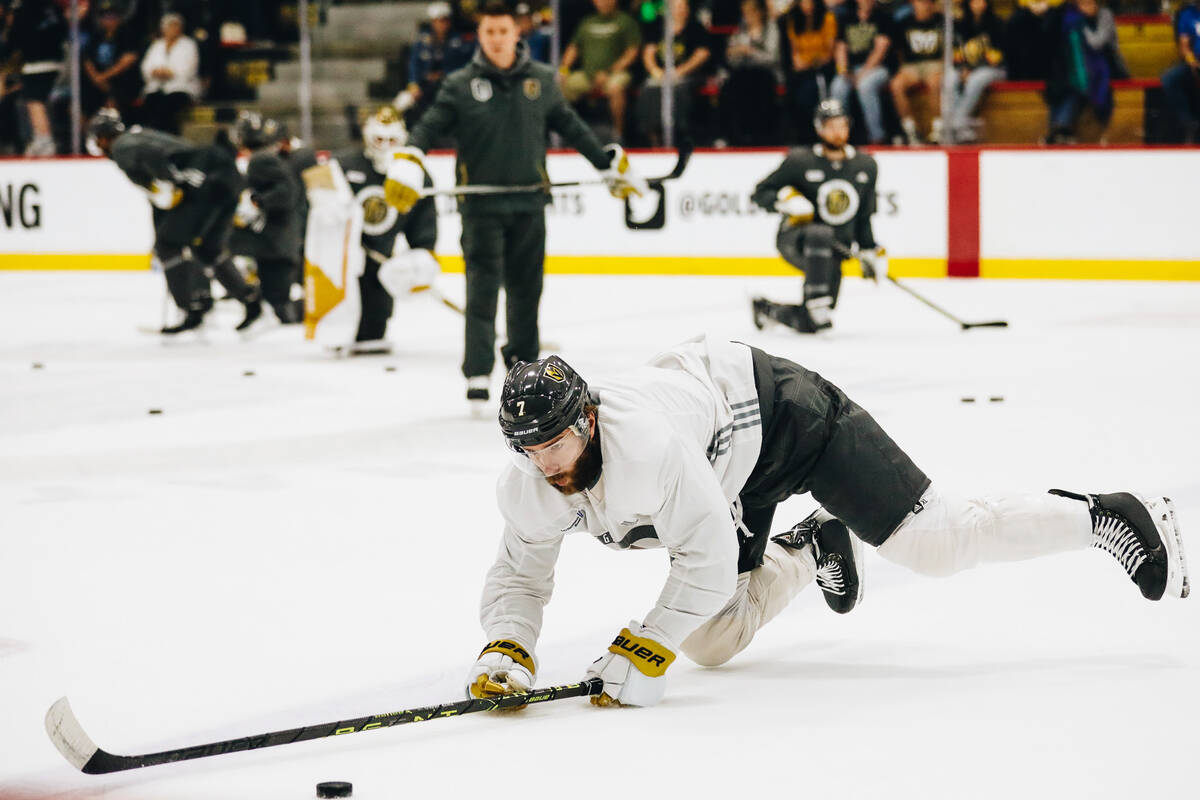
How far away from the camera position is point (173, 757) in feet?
7.81

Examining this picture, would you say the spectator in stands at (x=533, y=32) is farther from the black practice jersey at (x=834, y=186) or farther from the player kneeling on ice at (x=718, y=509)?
the player kneeling on ice at (x=718, y=509)

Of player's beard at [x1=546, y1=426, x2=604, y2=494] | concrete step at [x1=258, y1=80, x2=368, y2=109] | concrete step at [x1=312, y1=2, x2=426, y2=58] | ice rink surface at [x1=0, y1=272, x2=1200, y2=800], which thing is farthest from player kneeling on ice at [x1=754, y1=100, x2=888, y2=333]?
concrete step at [x1=312, y1=2, x2=426, y2=58]

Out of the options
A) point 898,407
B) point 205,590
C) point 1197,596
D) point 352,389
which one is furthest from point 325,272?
point 1197,596

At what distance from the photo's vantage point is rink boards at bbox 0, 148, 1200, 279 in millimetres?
10305

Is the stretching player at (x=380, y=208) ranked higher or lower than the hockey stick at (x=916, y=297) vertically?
higher

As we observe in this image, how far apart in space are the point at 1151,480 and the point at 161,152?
5622 millimetres

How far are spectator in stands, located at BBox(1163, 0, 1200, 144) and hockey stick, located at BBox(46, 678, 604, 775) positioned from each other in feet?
29.4

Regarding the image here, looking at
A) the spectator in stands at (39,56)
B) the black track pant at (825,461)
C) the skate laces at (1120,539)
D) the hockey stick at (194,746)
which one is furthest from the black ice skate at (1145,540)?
the spectator in stands at (39,56)

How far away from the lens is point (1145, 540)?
2982 mm

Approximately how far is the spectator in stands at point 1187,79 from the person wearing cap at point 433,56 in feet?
16.9

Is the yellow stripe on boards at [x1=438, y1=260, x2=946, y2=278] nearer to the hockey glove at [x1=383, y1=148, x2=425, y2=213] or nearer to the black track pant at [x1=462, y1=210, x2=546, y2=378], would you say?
the black track pant at [x1=462, y1=210, x2=546, y2=378]

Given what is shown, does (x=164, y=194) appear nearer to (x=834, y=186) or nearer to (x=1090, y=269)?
(x=834, y=186)

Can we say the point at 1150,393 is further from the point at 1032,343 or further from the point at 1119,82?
the point at 1119,82

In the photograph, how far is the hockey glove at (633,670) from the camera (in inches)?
105
